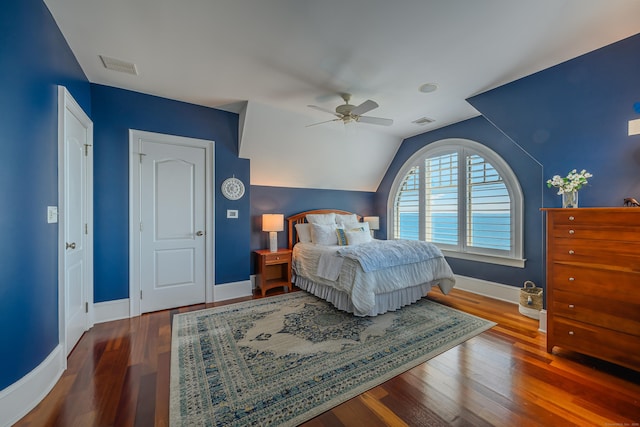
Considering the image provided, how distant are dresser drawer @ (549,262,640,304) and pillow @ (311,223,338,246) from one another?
2.78m

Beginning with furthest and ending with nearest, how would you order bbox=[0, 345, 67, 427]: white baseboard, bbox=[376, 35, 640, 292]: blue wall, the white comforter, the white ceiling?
the white comforter → bbox=[376, 35, 640, 292]: blue wall → the white ceiling → bbox=[0, 345, 67, 427]: white baseboard

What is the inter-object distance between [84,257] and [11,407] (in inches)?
64.7

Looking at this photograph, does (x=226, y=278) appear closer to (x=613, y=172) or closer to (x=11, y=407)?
(x=11, y=407)

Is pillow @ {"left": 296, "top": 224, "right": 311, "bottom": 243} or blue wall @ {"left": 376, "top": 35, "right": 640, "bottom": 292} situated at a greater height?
blue wall @ {"left": 376, "top": 35, "right": 640, "bottom": 292}

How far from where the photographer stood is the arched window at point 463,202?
3766 mm

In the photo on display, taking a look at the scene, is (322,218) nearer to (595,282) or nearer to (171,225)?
(171,225)

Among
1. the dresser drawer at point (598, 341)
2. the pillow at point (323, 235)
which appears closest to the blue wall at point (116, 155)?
the pillow at point (323, 235)

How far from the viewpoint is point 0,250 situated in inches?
59.4

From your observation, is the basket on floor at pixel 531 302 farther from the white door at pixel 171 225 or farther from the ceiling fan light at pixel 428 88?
the white door at pixel 171 225

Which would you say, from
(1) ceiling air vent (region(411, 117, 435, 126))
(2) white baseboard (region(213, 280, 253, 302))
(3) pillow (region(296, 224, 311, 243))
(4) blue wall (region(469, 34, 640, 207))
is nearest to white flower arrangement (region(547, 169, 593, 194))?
(4) blue wall (region(469, 34, 640, 207))

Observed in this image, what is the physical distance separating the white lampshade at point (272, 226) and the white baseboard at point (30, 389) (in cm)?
260

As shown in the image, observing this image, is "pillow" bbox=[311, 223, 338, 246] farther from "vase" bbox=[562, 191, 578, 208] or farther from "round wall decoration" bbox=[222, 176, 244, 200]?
"vase" bbox=[562, 191, 578, 208]

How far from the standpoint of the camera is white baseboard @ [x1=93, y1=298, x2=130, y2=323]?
3.06 meters

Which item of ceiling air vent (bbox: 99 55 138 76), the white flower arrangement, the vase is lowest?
the vase
